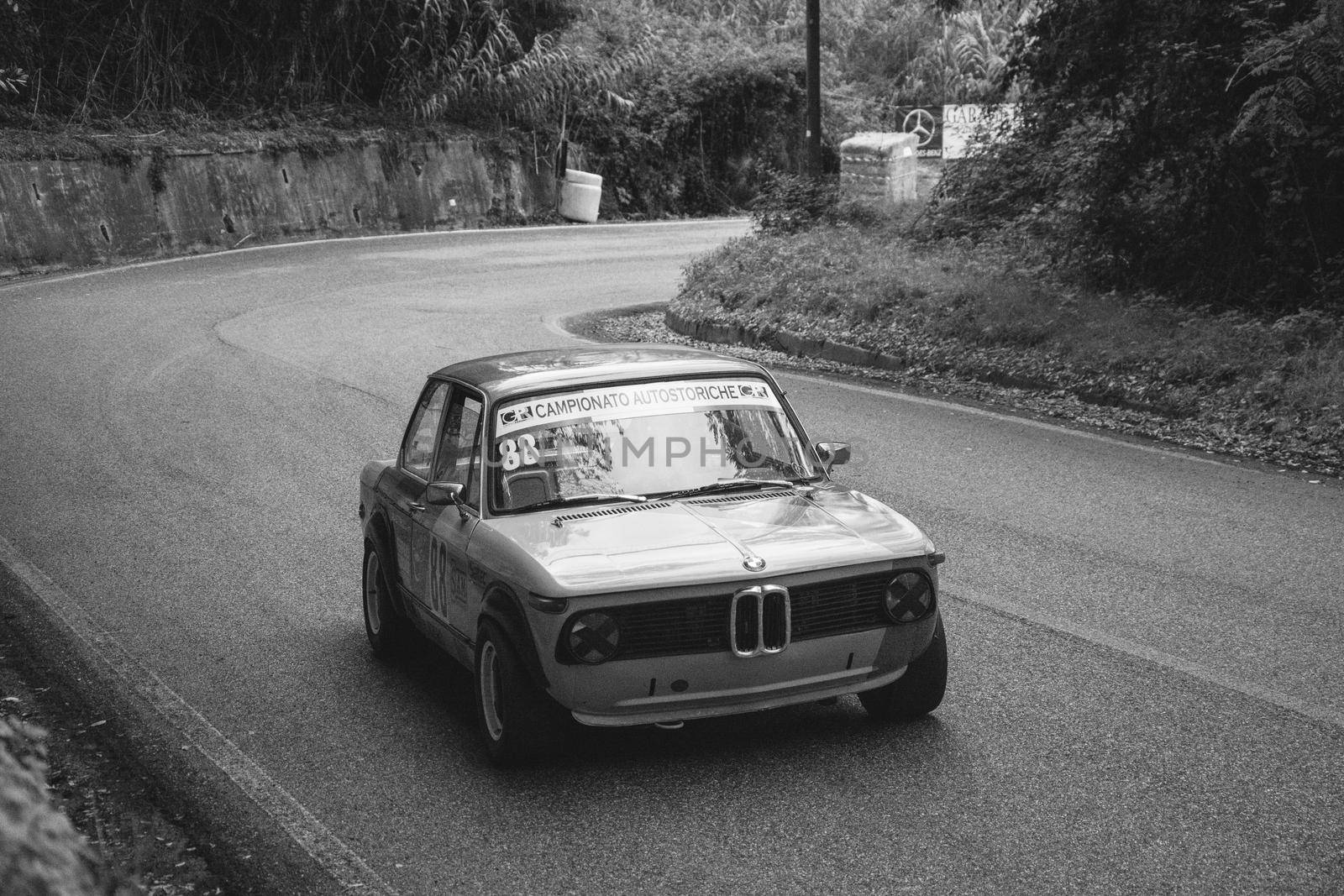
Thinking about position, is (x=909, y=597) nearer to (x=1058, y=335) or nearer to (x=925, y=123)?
(x=1058, y=335)

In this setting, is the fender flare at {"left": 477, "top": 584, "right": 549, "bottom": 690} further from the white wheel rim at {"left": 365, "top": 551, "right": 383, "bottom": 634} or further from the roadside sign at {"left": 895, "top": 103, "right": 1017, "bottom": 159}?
the roadside sign at {"left": 895, "top": 103, "right": 1017, "bottom": 159}

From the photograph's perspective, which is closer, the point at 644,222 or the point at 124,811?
the point at 124,811

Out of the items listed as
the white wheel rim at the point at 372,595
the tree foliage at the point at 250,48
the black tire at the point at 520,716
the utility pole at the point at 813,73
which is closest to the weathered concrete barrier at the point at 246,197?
the tree foliage at the point at 250,48

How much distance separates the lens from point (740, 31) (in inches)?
1983

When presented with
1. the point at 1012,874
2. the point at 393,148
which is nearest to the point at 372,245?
the point at 393,148

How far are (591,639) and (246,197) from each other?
2589cm

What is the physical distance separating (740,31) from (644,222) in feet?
55.8

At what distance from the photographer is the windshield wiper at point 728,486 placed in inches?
226

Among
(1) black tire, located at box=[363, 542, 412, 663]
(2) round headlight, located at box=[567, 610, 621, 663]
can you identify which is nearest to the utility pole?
(1) black tire, located at box=[363, 542, 412, 663]

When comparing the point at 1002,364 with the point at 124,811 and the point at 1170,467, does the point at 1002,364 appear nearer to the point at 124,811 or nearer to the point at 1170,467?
the point at 1170,467

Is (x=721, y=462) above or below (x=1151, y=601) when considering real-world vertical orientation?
above

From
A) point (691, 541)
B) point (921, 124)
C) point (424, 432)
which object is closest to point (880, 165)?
point (921, 124)

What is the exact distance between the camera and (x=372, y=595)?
687cm

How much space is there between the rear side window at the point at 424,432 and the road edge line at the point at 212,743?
144 centimetres
